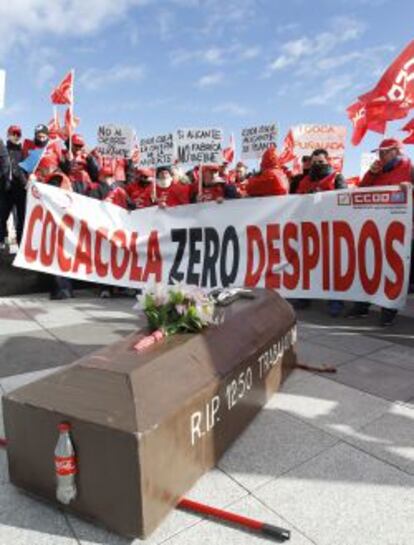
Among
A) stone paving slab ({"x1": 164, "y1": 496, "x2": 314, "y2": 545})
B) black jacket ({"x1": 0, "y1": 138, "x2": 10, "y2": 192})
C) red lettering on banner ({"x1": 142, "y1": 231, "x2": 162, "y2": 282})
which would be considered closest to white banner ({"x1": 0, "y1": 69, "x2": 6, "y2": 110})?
black jacket ({"x1": 0, "y1": 138, "x2": 10, "y2": 192})

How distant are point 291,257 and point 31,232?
366 centimetres

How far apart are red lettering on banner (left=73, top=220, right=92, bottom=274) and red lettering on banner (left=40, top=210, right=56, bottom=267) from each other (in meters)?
0.35

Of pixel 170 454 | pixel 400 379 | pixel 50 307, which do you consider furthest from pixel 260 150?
pixel 170 454

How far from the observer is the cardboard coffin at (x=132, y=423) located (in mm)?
2369

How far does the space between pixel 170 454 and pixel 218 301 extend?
5.30 ft

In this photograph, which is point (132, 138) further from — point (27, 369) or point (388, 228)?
point (27, 369)

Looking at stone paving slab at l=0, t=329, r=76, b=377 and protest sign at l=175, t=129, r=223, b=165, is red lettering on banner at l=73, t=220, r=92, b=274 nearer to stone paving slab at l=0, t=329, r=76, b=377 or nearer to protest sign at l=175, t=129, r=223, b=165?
protest sign at l=175, t=129, r=223, b=165

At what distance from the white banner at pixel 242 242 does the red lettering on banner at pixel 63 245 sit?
0.05 ft

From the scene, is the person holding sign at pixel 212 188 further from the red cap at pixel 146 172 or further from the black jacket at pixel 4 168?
the black jacket at pixel 4 168

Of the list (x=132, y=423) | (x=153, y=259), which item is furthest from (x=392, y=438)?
(x=153, y=259)

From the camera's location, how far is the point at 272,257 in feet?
23.1

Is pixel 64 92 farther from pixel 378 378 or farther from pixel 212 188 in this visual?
pixel 378 378

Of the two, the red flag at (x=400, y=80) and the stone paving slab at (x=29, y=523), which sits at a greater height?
the red flag at (x=400, y=80)

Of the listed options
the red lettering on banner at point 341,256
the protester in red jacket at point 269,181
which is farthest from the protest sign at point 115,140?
the red lettering on banner at point 341,256
